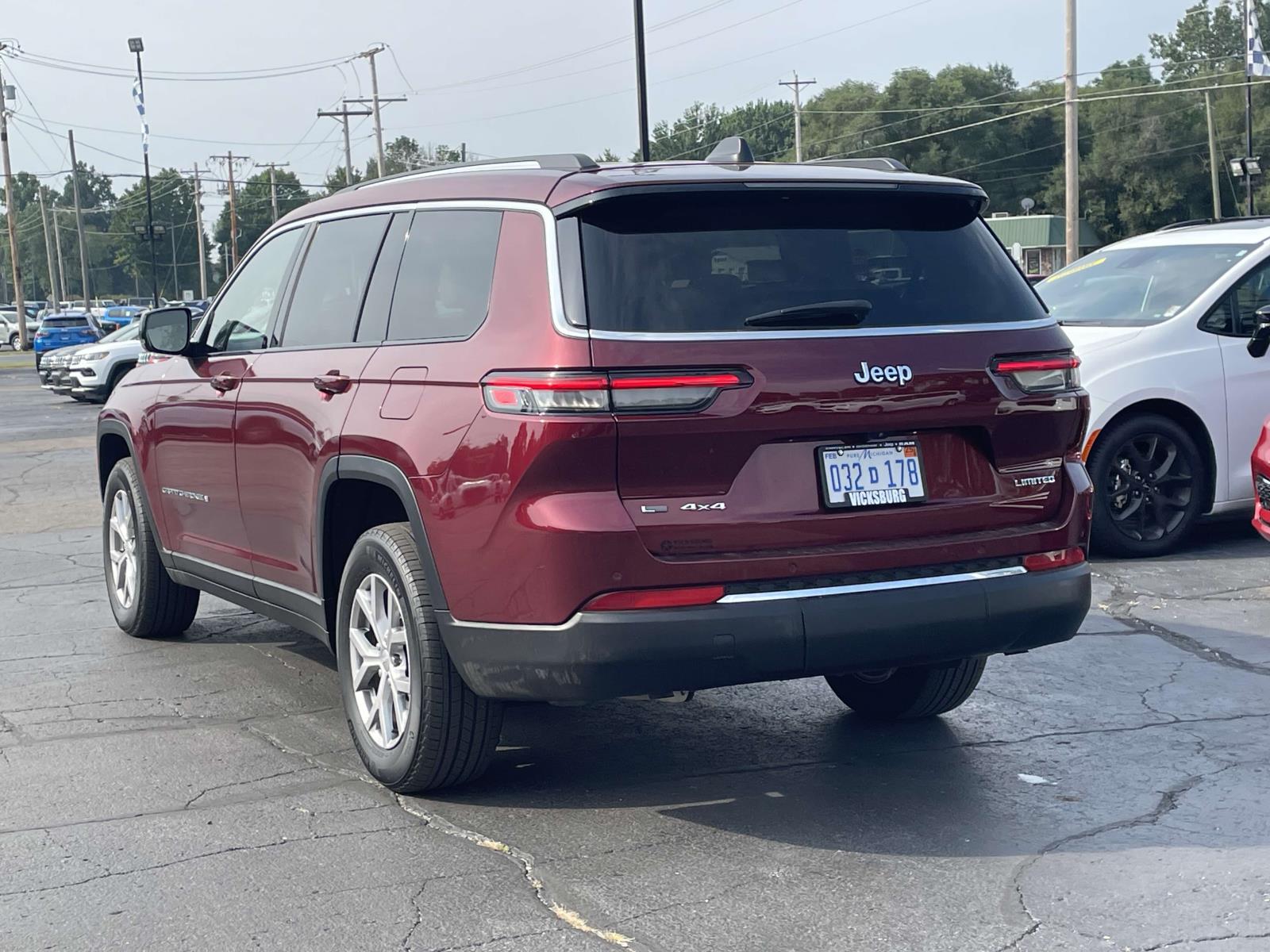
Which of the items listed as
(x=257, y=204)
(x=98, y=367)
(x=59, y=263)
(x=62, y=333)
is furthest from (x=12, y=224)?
(x=257, y=204)

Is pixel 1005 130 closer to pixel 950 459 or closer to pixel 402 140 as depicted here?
pixel 402 140

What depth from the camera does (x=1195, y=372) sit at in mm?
8469

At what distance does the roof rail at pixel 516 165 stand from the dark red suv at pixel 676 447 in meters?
0.04

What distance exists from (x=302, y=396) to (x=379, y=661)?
3.32ft

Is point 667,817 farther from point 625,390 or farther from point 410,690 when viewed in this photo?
point 625,390

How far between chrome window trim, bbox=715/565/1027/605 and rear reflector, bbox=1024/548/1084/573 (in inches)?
1.3

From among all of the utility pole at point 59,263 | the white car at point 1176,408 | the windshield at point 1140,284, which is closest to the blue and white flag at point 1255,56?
the windshield at point 1140,284

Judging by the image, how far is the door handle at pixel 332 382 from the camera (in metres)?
4.84

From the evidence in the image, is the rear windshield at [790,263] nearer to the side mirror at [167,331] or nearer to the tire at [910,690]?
the tire at [910,690]

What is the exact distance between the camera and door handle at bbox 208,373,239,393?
18.8 feet

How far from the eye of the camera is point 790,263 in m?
4.22

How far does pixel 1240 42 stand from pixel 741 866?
11884 cm

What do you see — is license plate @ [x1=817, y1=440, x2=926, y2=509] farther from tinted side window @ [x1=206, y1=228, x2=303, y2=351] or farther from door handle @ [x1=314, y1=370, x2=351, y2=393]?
tinted side window @ [x1=206, y1=228, x2=303, y2=351]

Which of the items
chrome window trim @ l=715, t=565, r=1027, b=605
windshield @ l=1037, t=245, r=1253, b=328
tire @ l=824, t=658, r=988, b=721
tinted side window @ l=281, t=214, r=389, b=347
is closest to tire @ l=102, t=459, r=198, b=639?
tinted side window @ l=281, t=214, r=389, b=347
